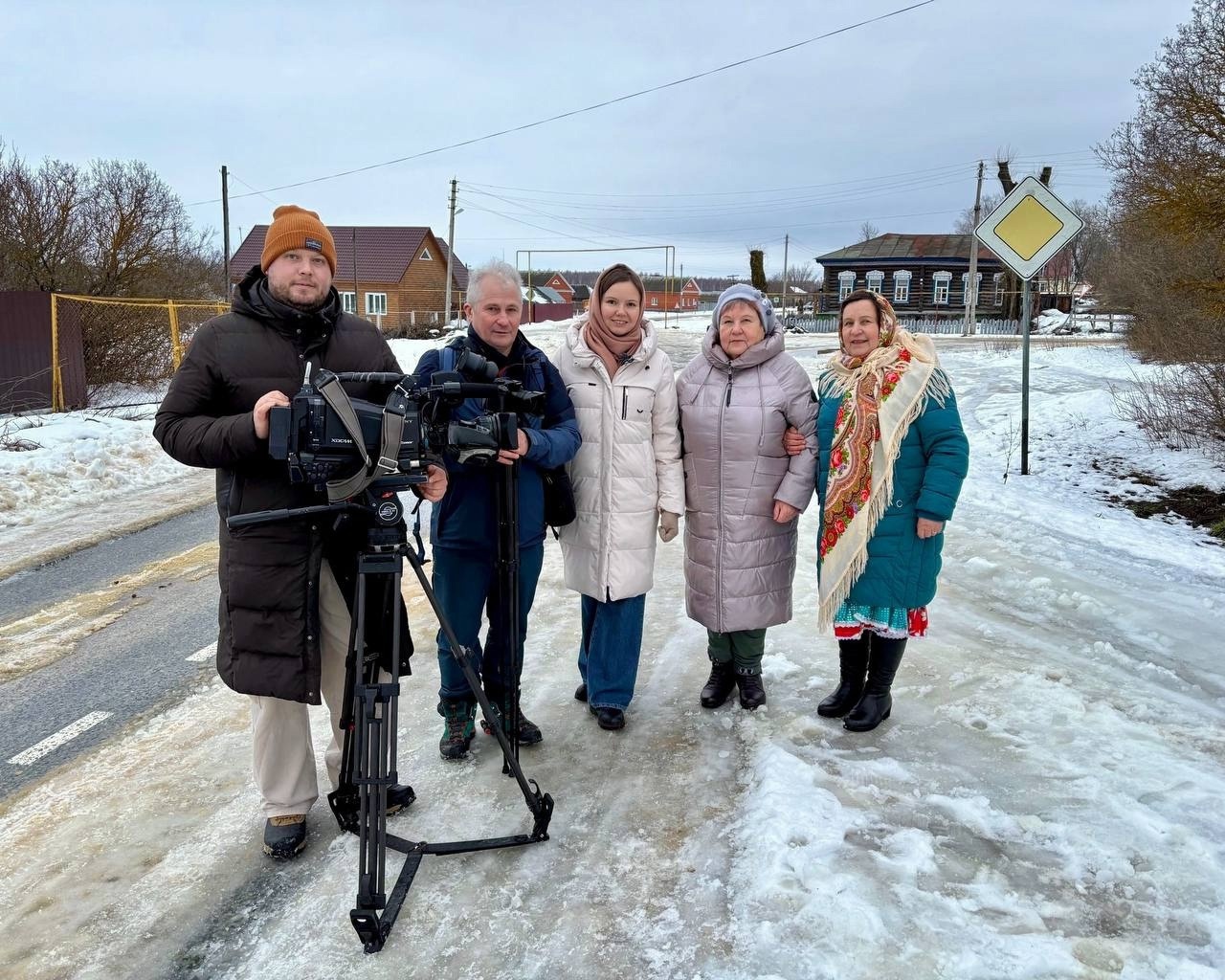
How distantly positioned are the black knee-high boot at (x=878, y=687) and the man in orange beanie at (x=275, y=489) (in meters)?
1.91

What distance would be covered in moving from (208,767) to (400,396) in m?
1.96

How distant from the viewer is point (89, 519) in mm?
7547

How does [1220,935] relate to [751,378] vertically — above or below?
below

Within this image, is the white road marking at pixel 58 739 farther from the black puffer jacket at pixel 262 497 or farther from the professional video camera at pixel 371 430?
the professional video camera at pixel 371 430

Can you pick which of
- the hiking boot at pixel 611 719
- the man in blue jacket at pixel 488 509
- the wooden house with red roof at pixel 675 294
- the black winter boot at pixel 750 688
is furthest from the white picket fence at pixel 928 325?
the man in blue jacket at pixel 488 509

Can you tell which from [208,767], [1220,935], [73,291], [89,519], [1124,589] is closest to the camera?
[1220,935]

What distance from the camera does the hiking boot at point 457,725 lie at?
11.3 ft

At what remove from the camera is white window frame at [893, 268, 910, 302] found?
140 feet

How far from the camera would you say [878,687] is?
3.67m

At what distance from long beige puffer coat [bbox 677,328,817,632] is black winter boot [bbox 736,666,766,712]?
0.74 feet

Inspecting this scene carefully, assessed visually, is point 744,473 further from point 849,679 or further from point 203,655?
point 203,655

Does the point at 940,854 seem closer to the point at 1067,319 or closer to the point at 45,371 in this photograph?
the point at 45,371

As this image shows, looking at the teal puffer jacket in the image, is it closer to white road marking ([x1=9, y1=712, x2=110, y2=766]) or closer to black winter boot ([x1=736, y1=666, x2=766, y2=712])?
black winter boot ([x1=736, y1=666, x2=766, y2=712])

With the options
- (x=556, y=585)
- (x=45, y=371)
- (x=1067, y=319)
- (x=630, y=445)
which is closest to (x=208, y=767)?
(x=630, y=445)
